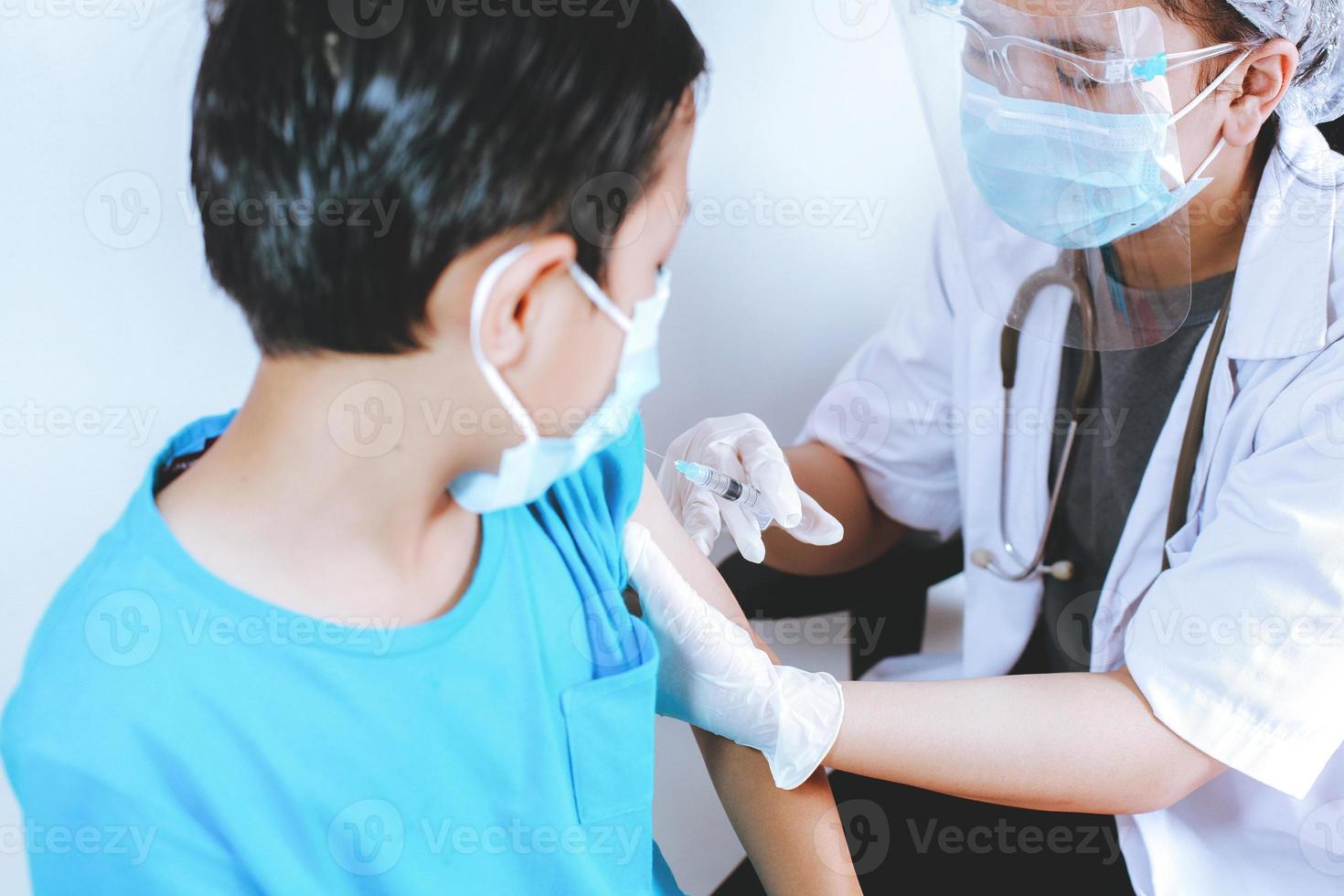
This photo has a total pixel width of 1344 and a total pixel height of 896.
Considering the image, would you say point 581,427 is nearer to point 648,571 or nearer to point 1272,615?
point 648,571

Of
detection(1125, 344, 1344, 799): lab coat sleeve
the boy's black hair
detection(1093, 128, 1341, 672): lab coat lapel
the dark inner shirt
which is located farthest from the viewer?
the dark inner shirt

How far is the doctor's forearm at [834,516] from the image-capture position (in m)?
1.57

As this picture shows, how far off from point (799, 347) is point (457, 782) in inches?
41.6

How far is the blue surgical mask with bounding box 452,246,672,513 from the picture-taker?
75 cm

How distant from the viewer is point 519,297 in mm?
723

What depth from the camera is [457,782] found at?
0.87 metres

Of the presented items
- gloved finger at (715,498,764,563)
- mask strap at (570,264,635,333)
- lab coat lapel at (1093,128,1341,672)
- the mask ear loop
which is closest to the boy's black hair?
mask strap at (570,264,635,333)

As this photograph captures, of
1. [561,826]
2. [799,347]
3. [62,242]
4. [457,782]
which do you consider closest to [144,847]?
[457,782]

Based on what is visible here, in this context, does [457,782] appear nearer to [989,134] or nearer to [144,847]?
[144,847]

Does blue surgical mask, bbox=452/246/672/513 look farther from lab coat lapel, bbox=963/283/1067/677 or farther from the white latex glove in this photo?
lab coat lapel, bbox=963/283/1067/677

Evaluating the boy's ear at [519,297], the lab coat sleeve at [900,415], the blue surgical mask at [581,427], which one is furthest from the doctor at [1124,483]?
the boy's ear at [519,297]

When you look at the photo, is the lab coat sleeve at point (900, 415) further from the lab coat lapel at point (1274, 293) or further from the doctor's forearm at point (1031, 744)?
the doctor's forearm at point (1031, 744)

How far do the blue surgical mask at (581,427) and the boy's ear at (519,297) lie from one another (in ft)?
0.04

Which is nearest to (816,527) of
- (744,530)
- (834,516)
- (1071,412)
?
(744,530)
